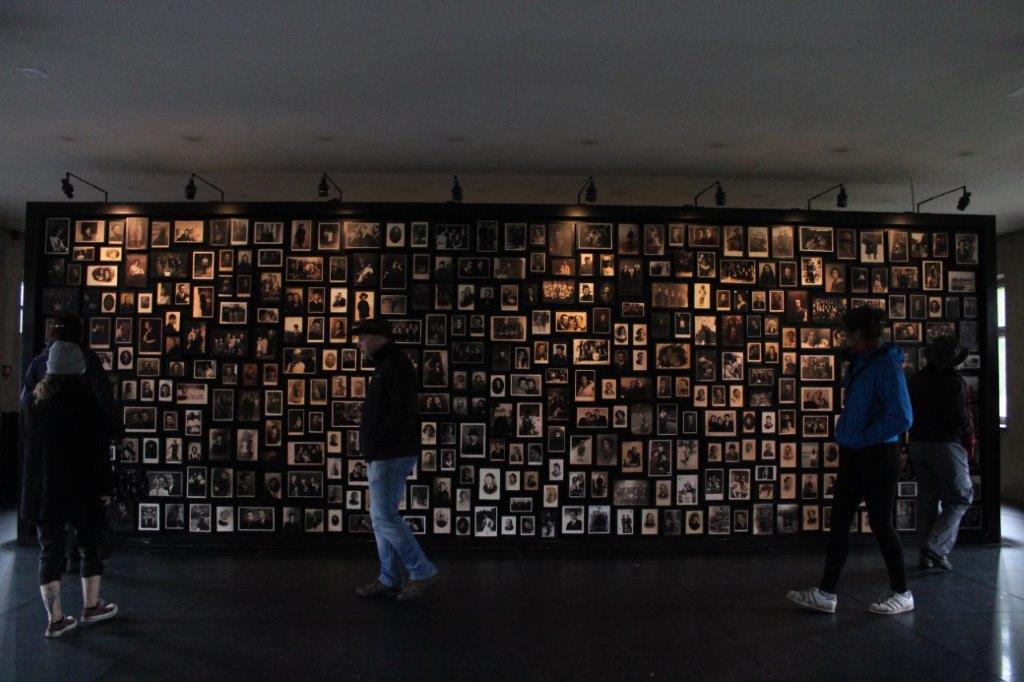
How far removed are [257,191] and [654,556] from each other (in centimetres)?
626

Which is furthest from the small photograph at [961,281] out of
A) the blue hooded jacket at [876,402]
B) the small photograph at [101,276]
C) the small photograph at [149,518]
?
the small photograph at [101,276]

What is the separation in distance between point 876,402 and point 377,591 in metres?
3.89

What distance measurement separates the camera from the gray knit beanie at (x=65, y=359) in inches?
170

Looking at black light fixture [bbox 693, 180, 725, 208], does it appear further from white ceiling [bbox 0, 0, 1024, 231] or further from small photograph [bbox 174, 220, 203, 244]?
small photograph [bbox 174, 220, 203, 244]

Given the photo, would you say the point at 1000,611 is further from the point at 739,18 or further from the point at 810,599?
the point at 739,18

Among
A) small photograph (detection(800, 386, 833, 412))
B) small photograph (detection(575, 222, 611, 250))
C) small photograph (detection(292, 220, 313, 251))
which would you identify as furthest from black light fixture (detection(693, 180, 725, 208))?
small photograph (detection(292, 220, 313, 251))

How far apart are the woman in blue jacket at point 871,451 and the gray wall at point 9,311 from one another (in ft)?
36.0

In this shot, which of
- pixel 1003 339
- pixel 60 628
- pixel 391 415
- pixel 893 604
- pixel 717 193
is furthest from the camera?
pixel 1003 339

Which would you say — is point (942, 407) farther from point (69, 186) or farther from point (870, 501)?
point (69, 186)

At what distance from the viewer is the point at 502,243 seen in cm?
708

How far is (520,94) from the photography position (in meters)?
5.28

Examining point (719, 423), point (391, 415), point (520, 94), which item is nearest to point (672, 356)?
point (719, 423)

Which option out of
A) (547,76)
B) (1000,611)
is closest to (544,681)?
(1000,611)

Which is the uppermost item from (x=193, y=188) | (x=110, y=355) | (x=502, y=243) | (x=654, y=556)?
(x=193, y=188)
